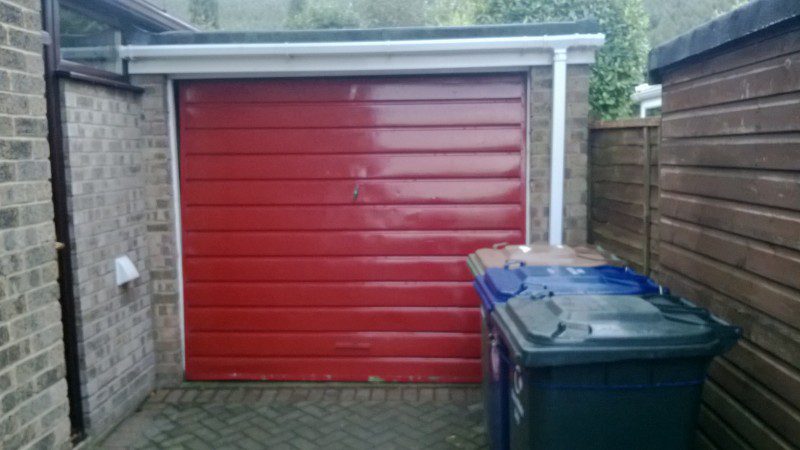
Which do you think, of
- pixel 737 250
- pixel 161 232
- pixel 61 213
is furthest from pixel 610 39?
pixel 61 213

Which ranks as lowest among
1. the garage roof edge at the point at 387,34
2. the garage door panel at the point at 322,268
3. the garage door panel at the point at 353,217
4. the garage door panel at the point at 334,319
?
the garage door panel at the point at 334,319

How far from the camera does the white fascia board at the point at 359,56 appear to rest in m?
5.39

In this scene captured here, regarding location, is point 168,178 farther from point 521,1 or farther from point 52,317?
point 521,1

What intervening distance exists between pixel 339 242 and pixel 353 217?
243 mm

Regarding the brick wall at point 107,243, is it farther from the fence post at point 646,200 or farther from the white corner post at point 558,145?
the fence post at point 646,200

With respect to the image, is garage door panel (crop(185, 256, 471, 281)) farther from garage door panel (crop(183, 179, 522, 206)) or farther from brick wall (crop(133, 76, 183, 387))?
garage door panel (crop(183, 179, 522, 206))

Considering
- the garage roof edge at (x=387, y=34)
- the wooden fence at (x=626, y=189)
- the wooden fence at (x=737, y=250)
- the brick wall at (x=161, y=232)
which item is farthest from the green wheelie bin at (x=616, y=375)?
the brick wall at (x=161, y=232)

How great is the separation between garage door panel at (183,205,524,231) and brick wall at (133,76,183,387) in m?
0.24

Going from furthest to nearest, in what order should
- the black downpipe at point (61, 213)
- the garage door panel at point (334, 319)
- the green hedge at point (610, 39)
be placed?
the green hedge at point (610, 39), the garage door panel at point (334, 319), the black downpipe at point (61, 213)

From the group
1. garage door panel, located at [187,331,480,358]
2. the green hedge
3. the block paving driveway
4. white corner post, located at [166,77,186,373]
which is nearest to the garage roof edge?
white corner post, located at [166,77,186,373]

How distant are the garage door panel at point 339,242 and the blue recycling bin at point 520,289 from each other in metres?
1.70

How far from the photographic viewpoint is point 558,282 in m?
3.68

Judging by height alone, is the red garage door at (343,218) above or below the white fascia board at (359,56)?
A: below

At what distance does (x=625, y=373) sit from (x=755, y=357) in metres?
0.72
